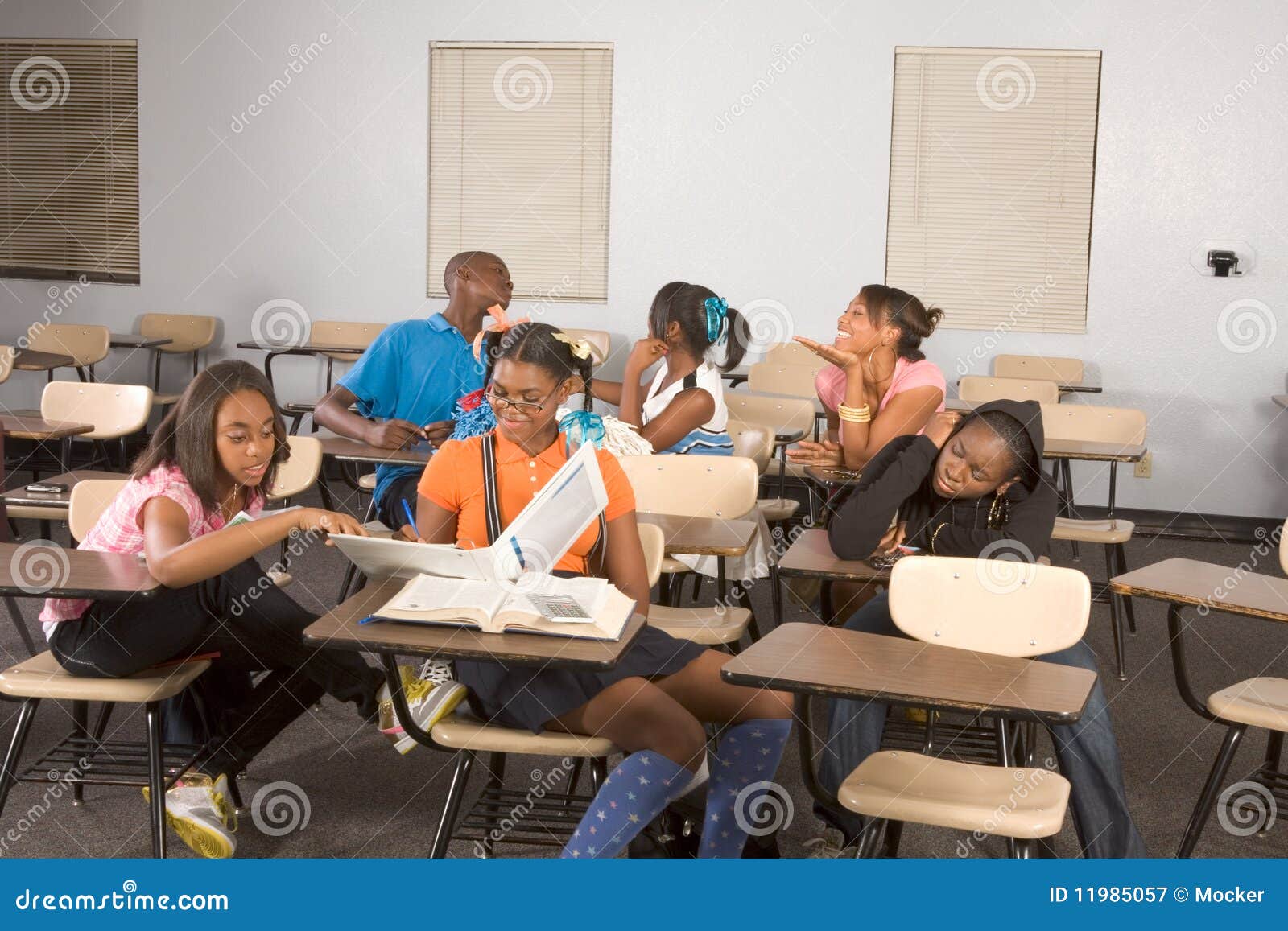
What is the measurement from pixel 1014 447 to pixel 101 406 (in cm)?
378

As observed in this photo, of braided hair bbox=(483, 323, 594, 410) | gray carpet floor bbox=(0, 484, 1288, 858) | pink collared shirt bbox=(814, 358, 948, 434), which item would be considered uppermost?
braided hair bbox=(483, 323, 594, 410)

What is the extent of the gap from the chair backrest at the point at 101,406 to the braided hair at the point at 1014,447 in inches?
138

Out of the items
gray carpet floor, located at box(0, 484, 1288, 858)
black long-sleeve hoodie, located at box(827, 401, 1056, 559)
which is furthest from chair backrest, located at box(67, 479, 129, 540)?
black long-sleeve hoodie, located at box(827, 401, 1056, 559)

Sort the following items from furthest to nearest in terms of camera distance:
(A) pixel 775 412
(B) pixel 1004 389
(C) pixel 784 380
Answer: (C) pixel 784 380 → (B) pixel 1004 389 → (A) pixel 775 412

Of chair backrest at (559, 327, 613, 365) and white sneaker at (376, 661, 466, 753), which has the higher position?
chair backrest at (559, 327, 613, 365)

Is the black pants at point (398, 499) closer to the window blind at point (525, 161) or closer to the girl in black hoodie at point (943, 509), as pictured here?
the girl in black hoodie at point (943, 509)

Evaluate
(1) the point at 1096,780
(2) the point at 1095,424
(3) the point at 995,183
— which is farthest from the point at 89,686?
(3) the point at 995,183

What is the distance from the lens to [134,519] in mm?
2697

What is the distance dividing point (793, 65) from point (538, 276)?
1.77m

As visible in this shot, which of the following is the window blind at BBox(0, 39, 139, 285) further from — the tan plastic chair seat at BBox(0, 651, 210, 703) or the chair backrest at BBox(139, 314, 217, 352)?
the tan plastic chair seat at BBox(0, 651, 210, 703)

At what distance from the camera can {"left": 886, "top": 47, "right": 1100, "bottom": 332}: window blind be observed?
6742mm

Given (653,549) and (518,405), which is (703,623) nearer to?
(653,549)

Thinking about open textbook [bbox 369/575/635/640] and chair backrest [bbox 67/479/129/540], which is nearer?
open textbook [bbox 369/575/635/640]

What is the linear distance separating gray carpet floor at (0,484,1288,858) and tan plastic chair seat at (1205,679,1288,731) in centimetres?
39
